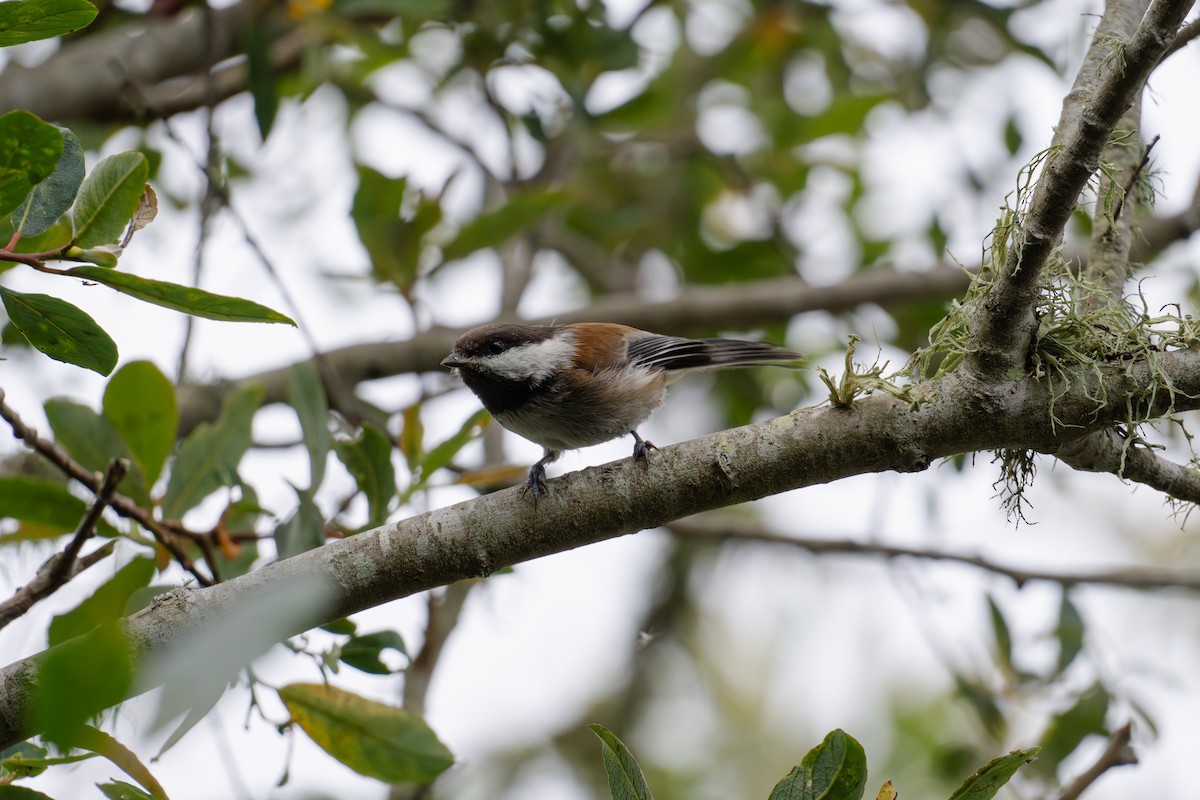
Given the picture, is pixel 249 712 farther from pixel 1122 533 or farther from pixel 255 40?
pixel 1122 533

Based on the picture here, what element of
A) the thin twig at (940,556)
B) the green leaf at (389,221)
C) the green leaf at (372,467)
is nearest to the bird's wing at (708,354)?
the thin twig at (940,556)

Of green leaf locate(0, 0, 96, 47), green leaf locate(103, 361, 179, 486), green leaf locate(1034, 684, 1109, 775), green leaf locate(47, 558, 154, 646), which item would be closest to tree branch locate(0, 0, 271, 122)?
green leaf locate(103, 361, 179, 486)

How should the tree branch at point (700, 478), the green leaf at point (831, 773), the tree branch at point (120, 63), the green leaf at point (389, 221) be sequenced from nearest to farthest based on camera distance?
the green leaf at point (831, 773)
the tree branch at point (700, 478)
the green leaf at point (389, 221)
the tree branch at point (120, 63)

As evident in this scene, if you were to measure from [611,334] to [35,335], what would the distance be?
88.5 inches

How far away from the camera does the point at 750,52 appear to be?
6031 mm

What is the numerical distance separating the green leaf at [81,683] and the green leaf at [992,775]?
59.7 inches

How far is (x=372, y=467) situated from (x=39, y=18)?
4.74 feet

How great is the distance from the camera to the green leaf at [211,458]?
2.90 m

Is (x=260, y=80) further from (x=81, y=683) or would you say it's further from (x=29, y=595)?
(x=81, y=683)

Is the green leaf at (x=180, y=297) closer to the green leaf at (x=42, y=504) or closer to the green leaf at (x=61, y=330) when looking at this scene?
the green leaf at (x=61, y=330)

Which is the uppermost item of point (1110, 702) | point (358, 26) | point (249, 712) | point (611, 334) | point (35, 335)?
point (358, 26)

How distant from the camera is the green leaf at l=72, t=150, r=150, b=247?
1.95 metres

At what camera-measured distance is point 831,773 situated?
6.17 feet

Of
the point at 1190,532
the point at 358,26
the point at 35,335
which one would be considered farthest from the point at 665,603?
the point at 35,335
